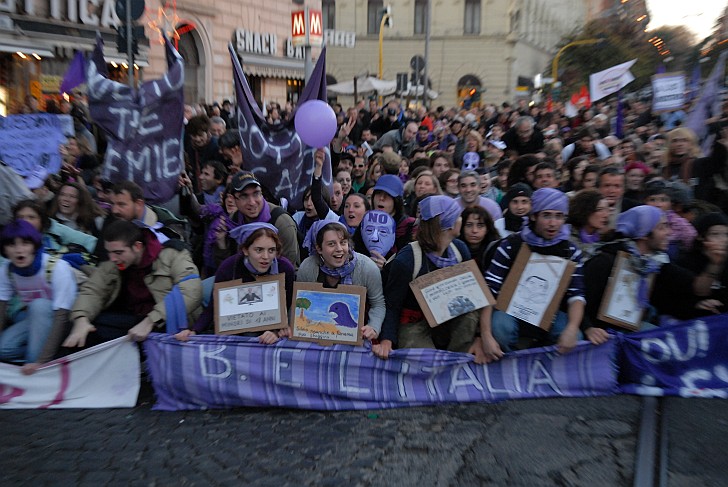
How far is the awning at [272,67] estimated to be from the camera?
23342mm

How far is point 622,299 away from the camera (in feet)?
16.5

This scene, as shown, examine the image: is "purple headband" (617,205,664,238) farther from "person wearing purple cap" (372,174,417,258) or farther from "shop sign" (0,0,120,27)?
"shop sign" (0,0,120,27)

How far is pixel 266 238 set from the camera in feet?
16.2

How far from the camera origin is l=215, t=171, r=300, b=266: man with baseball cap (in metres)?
5.77

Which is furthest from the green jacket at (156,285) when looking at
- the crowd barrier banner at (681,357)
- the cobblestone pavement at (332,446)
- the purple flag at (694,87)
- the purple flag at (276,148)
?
the purple flag at (694,87)

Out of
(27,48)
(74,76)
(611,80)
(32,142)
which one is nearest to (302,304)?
(32,142)

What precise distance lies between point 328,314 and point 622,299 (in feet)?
6.97

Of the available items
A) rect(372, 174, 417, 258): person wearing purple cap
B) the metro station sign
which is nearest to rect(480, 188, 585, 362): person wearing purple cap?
rect(372, 174, 417, 258): person wearing purple cap

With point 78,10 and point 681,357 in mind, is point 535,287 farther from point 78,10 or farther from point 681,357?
point 78,10

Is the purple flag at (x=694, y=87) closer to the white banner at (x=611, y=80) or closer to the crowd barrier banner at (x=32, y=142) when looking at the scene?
the white banner at (x=611, y=80)

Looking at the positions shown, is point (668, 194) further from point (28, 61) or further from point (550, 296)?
point (28, 61)

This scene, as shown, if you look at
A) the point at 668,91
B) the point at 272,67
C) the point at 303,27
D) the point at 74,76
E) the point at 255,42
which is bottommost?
the point at 74,76

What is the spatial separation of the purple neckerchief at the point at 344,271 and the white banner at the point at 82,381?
1.49 metres

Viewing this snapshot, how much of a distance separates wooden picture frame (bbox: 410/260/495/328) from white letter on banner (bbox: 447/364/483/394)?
0.36m
